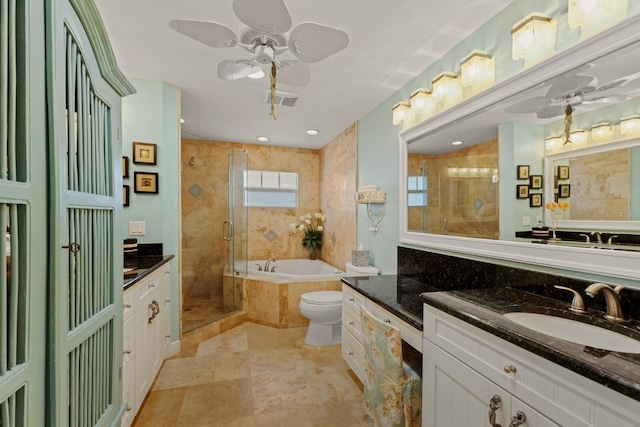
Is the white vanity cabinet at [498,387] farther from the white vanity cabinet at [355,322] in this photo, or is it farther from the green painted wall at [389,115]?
the green painted wall at [389,115]

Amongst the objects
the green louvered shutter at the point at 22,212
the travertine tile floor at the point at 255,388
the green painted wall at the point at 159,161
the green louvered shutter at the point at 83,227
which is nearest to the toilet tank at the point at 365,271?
the travertine tile floor at the point at 255,388

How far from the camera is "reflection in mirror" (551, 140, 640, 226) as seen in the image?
3.56 ft

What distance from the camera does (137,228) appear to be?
97.1 inches

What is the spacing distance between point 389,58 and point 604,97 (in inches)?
48.1

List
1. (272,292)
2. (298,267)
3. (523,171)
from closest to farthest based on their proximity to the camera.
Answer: (523,171) → (272,292) → (298,267)

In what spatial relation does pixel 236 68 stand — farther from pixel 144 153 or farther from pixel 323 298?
pixel 323 298

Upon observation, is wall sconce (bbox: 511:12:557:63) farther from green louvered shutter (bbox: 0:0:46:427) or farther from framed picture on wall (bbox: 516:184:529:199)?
green louvered shutter (bbox: 0:0:46:427)

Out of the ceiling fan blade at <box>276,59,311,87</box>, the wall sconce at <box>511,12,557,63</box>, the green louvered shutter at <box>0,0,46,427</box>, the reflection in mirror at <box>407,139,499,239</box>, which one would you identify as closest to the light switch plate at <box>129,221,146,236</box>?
the ceiling fan blade at <box>276,59,311,87</box>

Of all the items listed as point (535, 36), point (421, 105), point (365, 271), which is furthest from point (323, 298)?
point (535, 36)

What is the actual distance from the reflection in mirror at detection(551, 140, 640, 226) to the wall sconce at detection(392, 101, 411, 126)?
1.13 meters

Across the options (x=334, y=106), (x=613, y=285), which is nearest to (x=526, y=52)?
(x=613, y=285)

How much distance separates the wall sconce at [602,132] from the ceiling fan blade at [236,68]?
1.70 m

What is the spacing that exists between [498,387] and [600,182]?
93cm

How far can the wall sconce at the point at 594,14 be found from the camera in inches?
41.8
